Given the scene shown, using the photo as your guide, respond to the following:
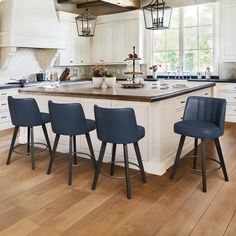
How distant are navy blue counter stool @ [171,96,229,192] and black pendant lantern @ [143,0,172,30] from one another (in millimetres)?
1119

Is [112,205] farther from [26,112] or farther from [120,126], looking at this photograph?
[26,112]

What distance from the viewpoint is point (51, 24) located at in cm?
672

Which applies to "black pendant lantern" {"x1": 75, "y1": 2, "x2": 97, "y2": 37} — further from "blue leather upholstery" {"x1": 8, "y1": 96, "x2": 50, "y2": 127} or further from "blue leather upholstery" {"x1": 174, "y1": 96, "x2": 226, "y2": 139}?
"blue leather upholstery" {"x1": 174, "y1": 96, "x2": 226, "y2": 139}

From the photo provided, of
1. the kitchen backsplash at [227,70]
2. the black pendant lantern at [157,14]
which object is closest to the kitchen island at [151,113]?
the black pendant lantern at [157,14]

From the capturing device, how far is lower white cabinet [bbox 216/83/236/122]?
6.26 metres

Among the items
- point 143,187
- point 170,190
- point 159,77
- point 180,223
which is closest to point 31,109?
point 143,187

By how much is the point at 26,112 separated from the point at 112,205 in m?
1.67

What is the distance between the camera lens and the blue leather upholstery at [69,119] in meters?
3.18

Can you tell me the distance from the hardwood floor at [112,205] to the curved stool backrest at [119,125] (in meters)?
0.56

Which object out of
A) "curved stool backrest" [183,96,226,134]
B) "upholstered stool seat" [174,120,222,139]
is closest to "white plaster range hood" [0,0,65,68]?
"curved stool backrest" [183,96,226,134]

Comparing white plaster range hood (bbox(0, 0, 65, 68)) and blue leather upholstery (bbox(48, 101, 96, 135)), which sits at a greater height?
white plaster range hood (bbox(0, 0, 65, 68))

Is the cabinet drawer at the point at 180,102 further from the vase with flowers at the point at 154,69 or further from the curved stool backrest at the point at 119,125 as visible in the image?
the vase with flowers at the point at 154,69

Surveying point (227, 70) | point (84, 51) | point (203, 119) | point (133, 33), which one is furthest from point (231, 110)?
point (84, 51)

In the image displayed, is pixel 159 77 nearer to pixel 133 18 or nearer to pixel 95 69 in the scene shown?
pixel 133 18
